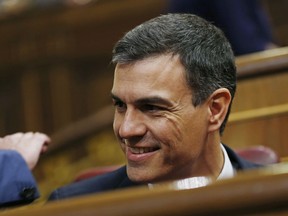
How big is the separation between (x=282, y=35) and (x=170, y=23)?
2.61 metres

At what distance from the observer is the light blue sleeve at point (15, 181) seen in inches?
63.1

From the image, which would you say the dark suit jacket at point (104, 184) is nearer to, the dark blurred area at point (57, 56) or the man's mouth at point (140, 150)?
the man's mouth at point (140, 150)

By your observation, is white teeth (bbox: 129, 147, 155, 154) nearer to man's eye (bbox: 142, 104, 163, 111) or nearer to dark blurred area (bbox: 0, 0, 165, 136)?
man's eye (bbox: 142, 104, 163, 111)

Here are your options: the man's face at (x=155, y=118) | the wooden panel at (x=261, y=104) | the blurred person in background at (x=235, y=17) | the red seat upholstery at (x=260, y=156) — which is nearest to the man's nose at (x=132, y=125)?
the man's face at (x=155, y=118)

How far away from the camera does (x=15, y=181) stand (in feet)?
5.33

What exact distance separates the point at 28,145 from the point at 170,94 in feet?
1.56

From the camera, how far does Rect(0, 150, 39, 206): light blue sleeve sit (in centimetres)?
160

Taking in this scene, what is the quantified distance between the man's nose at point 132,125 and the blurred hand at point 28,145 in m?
0.40

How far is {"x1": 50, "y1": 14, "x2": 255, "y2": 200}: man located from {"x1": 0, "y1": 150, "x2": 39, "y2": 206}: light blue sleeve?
0.28m

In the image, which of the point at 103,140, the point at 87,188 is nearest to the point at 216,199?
the point at 87,188

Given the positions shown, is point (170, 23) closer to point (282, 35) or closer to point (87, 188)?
point (87, 188)

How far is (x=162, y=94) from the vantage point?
58.4 inches

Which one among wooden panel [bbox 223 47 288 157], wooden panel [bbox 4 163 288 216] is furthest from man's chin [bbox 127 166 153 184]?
wooden panel [bbox 223 47 288 157]

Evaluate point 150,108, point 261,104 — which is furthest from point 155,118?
point 261,104
